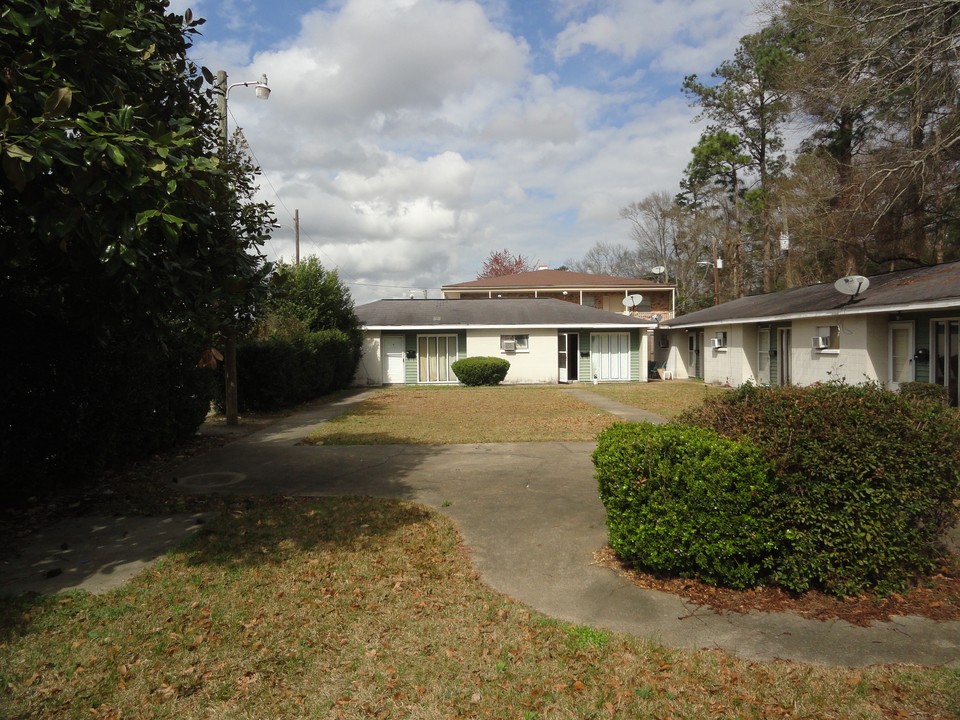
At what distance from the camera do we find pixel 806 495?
4301 mm

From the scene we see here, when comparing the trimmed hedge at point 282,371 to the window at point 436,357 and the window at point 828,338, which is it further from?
the window at point 828,338

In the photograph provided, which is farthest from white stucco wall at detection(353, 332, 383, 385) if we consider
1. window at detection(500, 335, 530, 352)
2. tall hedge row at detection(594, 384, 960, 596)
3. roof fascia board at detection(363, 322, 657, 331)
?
tall hedge row at detection(594, 384, 960, 596)

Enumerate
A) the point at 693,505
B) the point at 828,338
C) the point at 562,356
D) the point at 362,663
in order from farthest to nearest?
1. the point at 562,356
2. the point at 828,338
3. the point at 693,505
4. the point at 362,663

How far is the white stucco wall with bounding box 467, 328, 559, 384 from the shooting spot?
1033 inches

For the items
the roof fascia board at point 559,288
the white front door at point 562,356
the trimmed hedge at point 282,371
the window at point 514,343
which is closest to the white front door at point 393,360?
the window at point 514,343

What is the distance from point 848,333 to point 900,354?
1.58 metres

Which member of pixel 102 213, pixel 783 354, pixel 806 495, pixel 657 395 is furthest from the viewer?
pixel 783 354

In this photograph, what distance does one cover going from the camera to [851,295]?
1544 cm

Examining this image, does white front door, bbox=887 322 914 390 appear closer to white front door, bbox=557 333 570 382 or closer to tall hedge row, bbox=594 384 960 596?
tall hedge row, bbox=594 384 960 596

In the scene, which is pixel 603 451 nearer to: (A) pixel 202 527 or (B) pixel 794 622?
(B) pixel 794 622

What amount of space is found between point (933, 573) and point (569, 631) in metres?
3.11

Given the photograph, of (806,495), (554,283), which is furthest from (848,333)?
(554,283)

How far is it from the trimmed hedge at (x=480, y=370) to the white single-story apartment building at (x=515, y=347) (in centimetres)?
111

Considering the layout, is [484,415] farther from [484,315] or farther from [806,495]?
[484,315]
